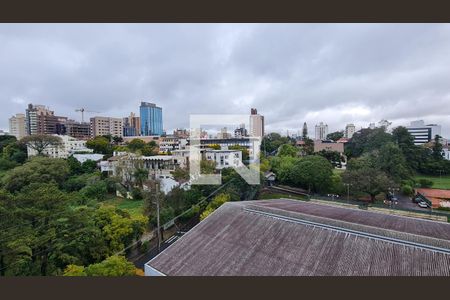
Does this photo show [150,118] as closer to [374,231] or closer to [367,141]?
[367,141]

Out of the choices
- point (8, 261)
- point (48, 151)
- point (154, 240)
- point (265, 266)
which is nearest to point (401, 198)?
point (265, 266)

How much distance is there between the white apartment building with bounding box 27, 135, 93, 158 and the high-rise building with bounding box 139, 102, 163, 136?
894 inches

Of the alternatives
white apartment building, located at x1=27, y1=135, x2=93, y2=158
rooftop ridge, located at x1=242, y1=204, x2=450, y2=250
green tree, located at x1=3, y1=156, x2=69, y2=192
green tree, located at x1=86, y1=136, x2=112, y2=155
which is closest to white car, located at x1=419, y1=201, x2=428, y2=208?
Result: rooftop ridge, located at x1=242, y1=204, x2=450, y2=250

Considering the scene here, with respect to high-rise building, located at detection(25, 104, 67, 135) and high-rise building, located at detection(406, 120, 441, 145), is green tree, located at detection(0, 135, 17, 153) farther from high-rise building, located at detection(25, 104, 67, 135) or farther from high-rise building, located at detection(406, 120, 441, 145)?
high-rise building, located at detection(406, 120, 441, 145)

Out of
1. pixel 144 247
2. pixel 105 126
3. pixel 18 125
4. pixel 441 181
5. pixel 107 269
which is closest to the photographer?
pixel 107 269

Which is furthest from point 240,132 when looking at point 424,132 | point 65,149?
point 424,132

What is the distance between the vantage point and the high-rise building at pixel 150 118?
52388 mm

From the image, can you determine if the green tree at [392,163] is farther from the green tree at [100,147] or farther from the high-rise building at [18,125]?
the high-rise building at [18,125]

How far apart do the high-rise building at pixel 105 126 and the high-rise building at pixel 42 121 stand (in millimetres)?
4993

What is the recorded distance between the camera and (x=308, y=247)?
5996 millimetres

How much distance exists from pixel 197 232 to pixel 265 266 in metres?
2.72

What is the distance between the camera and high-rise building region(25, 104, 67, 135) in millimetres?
39938

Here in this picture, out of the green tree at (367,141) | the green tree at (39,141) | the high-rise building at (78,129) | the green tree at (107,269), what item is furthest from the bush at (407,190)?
the high-rise building at (78,129)

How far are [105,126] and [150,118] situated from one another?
10.1m
